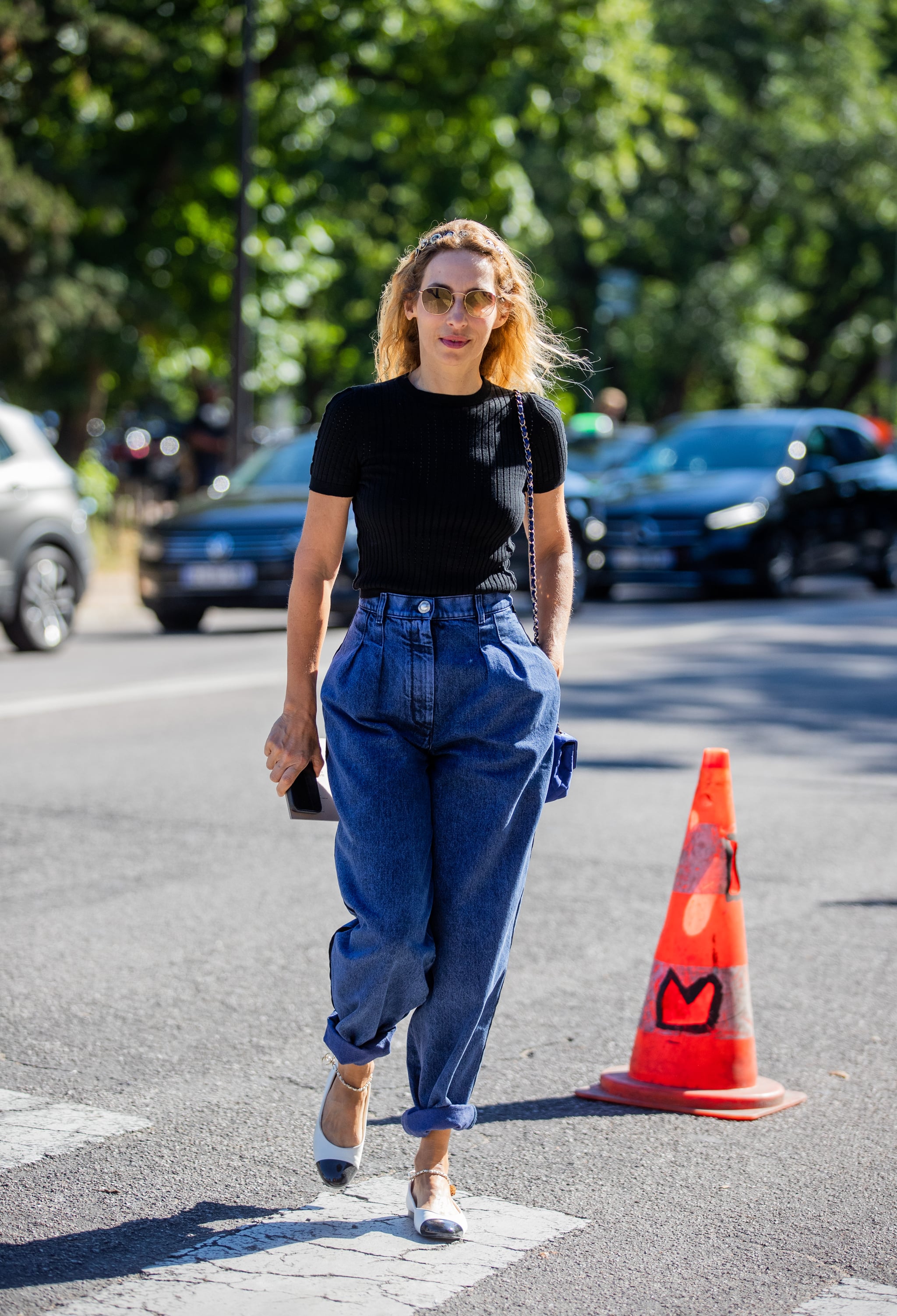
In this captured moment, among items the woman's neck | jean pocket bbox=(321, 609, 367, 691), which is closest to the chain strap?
the woman's neck

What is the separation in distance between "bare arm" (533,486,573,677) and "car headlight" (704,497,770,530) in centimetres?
1401

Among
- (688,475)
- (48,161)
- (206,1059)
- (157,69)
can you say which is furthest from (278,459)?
(206,1059)

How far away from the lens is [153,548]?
583 inches

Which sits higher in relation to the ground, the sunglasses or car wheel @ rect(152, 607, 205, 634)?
the sunglasses

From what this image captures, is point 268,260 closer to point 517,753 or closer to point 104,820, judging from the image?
point 104,820

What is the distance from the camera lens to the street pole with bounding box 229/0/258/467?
66.3ft

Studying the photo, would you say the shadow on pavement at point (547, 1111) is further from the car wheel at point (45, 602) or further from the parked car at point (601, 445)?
the parked car at point (601, 445)

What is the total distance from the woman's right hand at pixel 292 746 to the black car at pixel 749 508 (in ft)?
43.8

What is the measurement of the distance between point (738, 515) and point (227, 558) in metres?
5.46

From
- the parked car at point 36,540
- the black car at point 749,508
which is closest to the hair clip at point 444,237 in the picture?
the parked car at point 36,540

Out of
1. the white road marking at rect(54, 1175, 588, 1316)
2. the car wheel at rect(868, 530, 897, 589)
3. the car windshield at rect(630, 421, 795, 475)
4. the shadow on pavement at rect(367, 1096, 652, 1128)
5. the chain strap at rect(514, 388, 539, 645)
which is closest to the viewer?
the white road marking at rect(54, 1175, 588, 1316)

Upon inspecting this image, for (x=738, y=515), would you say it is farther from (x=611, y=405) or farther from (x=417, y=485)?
(x=417, y=485)

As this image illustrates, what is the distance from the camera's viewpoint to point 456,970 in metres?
3.35

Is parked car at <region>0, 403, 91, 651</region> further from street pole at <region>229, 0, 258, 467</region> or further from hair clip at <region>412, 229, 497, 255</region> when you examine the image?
hair clip at <region>412, 229, 497, 255</region>
